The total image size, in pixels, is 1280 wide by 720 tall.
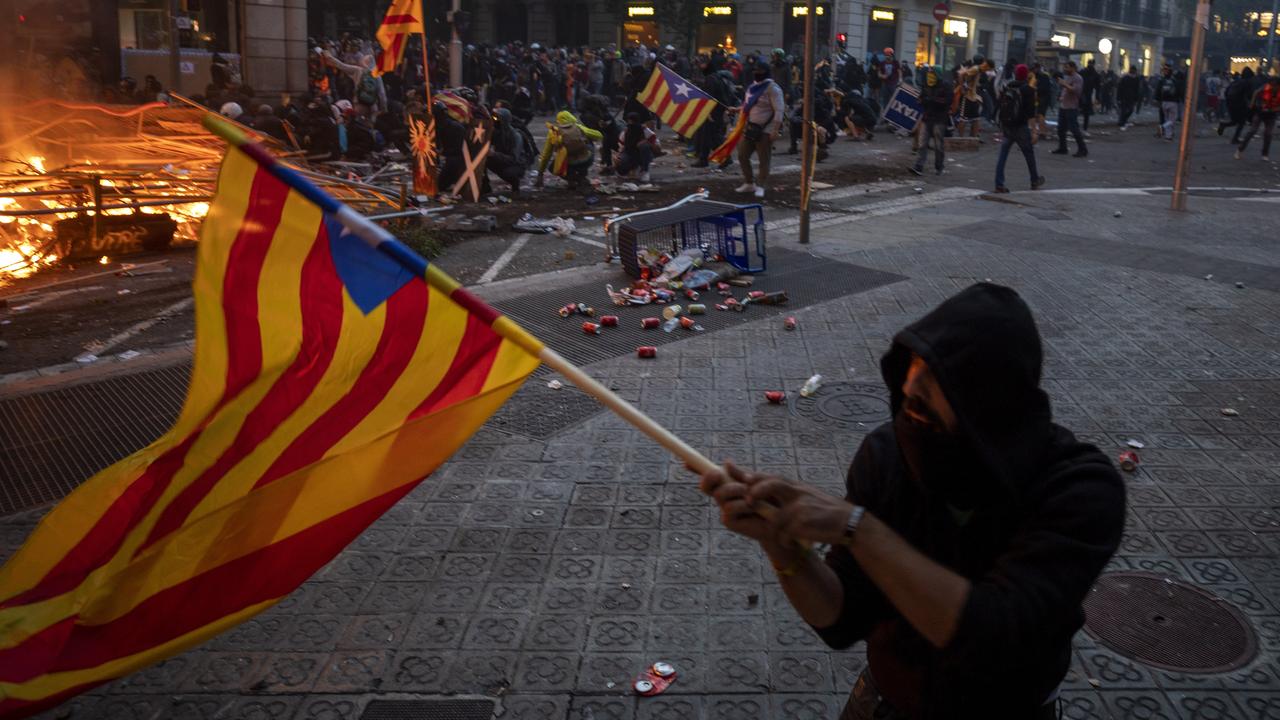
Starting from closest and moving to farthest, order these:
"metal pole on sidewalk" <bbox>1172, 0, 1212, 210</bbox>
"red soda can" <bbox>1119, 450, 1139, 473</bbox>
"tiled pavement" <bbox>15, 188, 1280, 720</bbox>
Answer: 1. "tiled pavement" <bbox>15, 188, 1280, 720</bbox>
2. "red soda can" <bbox>1119, 450, 1139, 473</bbox>
3. "metal pole on sidewalk" <bbox>1172, 0, 1212, 210</bbox>

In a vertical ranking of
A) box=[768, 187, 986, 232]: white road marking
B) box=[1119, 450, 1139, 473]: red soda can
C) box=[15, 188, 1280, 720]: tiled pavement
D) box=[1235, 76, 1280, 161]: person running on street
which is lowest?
box=[15, 188, 1280, 720]: tiled pavement

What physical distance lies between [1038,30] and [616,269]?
54698 mm

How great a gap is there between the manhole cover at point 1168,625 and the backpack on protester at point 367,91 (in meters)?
19.0

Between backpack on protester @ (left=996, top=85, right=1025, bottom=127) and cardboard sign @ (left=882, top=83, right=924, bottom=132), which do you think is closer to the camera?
cardboard sign @ (left=882, top=83, right=924, bottom=132)

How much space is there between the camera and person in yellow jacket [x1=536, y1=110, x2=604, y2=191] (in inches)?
626

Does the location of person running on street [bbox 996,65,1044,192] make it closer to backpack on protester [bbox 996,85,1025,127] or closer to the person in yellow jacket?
backpack on protester [bbox 996,85,1025,127]

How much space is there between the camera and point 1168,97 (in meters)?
28.4

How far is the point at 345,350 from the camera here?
8.95 feet

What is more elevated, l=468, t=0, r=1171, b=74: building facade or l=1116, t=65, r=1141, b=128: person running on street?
l=468, t=0, r=1171, b=74: building facade

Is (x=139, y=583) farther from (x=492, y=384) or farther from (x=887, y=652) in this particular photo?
(x=887, y=652)

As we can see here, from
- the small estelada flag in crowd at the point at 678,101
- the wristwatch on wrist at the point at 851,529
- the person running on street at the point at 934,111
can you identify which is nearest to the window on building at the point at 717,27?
the person running on street at the point at 934,111

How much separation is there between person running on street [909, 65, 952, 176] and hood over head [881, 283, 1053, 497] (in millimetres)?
16756

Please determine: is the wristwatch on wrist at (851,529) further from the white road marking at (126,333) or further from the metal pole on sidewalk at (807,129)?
the metal pole on sidewalk at (807,129)

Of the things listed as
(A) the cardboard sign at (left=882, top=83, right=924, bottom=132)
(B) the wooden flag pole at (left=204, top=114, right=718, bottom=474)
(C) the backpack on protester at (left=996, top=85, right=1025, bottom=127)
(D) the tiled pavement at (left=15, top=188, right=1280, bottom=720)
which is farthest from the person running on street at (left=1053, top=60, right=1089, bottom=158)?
(B) the wooden flag pole at (left=204, top=114, right=718, bottom=474)
